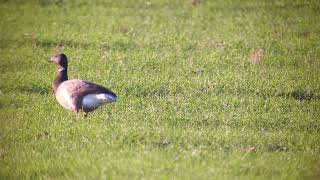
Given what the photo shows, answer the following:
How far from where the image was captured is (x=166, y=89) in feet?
50.6

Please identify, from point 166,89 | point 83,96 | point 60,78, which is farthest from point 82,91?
point 166,89

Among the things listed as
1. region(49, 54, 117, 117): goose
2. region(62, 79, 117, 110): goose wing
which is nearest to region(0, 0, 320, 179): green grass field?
region(49, 54, 117, 117): goose

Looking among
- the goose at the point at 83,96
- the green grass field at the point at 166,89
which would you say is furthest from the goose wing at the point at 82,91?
the green grass field at the point at 166,89

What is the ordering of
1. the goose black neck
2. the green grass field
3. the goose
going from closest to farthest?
1. the green grass field
2. the goose
3. the goose black neck

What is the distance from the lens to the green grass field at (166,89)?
Result: 1084 cm

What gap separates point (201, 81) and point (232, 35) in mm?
5136

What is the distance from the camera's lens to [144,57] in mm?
18344

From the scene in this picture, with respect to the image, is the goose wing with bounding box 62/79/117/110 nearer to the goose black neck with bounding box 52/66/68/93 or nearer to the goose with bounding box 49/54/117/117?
the goose with bounding box 49/54/117/117

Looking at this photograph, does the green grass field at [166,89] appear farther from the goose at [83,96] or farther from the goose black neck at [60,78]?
the goose black neck at [60,78]

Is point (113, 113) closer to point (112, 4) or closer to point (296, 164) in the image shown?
point (296, 164)

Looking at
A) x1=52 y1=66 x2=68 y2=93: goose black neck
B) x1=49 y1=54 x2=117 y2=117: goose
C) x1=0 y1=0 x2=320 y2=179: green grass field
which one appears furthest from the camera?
x1=52 y1=66 x2=68 y2=93: goose black neck

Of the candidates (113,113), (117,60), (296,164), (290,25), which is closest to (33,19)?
(117,60)

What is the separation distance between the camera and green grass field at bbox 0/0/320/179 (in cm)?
1084

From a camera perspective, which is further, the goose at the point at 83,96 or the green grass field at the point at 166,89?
the goose at the point at 83,96
